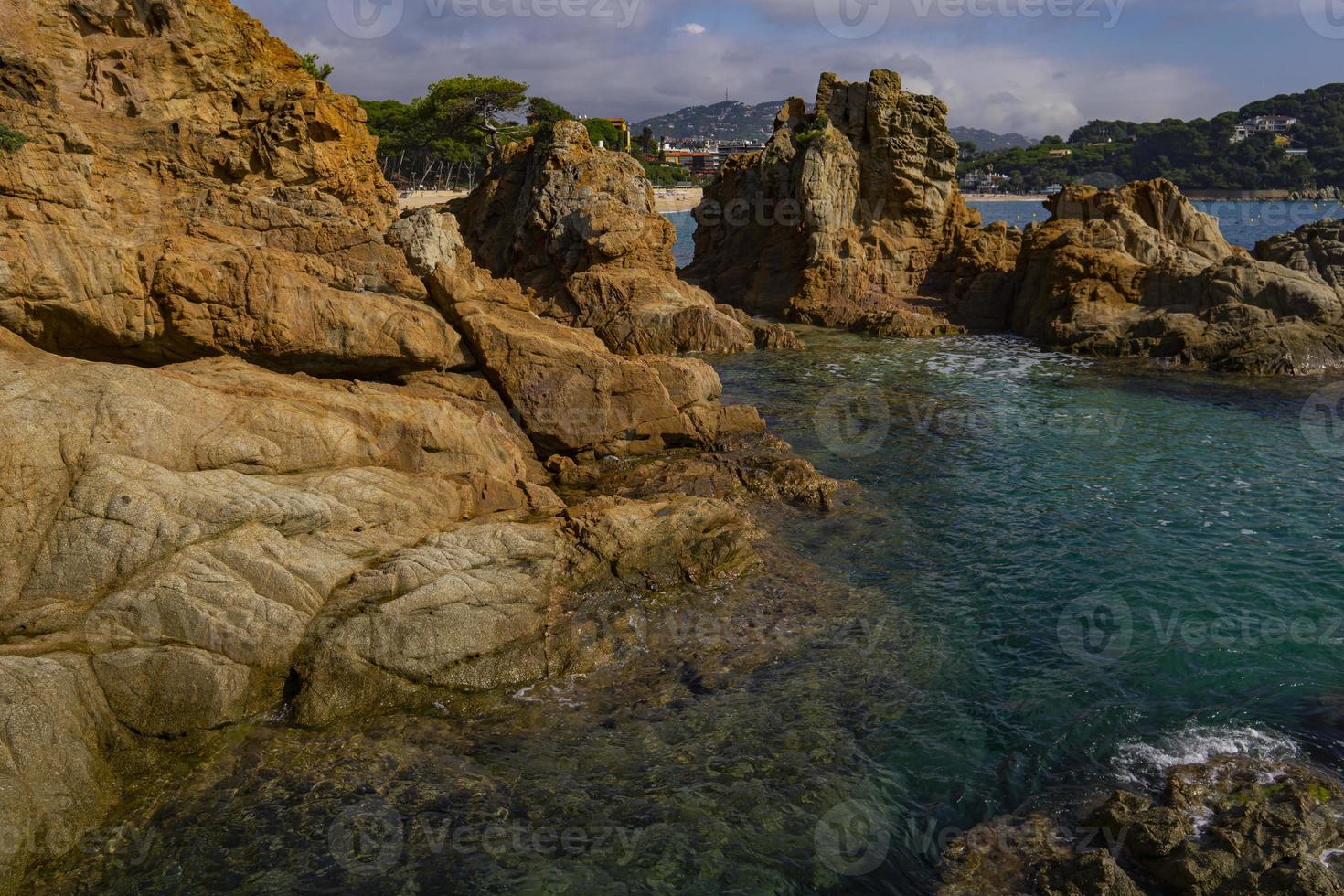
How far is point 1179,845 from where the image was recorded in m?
8.79

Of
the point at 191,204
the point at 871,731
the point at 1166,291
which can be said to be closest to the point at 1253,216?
the point at 1166,291

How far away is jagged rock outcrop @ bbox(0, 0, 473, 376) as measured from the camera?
14320 mm

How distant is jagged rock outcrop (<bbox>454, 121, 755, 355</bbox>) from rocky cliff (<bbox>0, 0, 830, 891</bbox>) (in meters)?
13.8

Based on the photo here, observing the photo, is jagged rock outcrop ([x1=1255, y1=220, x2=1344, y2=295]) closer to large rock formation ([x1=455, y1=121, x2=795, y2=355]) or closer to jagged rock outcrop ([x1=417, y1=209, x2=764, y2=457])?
large rock formation ([x1=455, y1=121, x2=795, y2=355])

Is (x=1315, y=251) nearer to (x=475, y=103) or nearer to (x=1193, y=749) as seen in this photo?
(x=1193, y=749)

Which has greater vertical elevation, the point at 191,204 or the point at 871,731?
the point at 191,204

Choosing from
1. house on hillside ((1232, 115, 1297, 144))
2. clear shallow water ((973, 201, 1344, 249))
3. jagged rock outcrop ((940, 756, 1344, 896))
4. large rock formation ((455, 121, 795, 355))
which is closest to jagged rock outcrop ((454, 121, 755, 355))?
large rock formation ((455, 121, 795, 355))

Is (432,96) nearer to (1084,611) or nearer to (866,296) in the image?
(866,296)

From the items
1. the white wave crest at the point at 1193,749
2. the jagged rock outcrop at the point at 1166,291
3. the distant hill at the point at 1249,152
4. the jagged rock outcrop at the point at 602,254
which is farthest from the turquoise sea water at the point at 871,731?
the distant hill at the point at 1249,152

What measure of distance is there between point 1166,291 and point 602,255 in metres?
23.5

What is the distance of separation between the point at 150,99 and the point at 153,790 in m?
16.3

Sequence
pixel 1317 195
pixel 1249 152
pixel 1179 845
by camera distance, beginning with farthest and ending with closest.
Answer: pixel 1249 152, pixel 1317 195, pixel 1179 845

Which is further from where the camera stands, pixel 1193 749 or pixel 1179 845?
pixel 1193 749

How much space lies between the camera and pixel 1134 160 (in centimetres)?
19025
